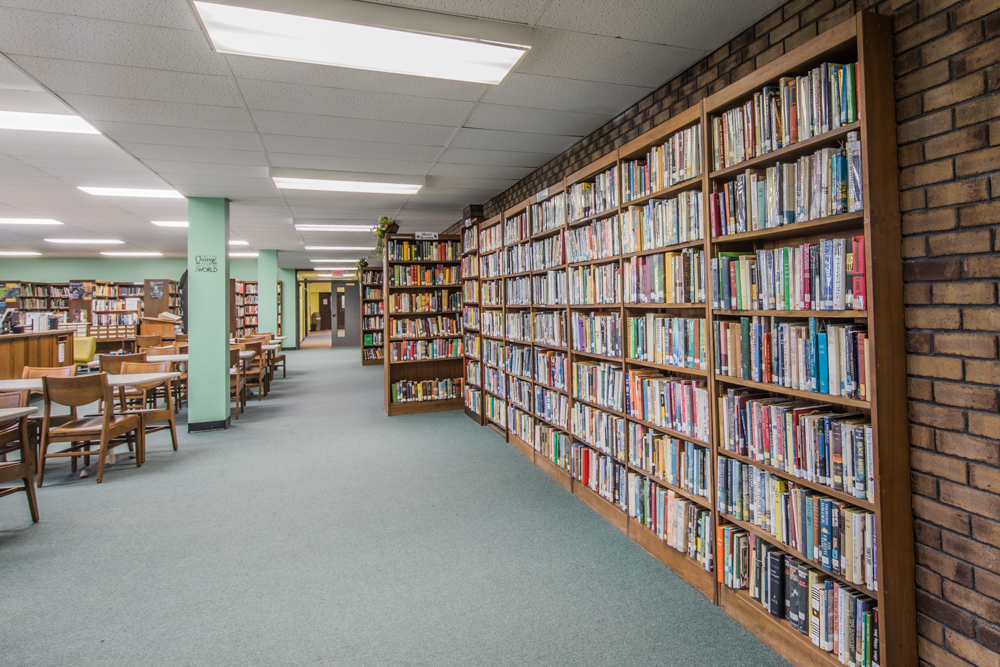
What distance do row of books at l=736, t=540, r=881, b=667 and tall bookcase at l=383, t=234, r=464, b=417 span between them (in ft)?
16.2

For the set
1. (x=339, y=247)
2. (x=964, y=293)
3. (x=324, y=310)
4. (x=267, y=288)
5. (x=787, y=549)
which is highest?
(x=339, y=247)

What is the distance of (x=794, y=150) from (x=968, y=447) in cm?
116

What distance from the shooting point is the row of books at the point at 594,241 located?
10.2 ft

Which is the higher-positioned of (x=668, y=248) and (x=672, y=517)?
(x=668, y=248)

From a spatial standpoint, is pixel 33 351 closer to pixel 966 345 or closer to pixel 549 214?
pixel 549 214

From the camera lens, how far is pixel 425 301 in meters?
6.83

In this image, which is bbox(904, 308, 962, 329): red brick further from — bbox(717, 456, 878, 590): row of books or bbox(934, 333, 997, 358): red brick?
bbox(717, 456, 878, 590): row of books

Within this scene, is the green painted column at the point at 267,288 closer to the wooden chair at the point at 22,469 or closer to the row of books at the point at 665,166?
the wooden chair at the point at 22,469

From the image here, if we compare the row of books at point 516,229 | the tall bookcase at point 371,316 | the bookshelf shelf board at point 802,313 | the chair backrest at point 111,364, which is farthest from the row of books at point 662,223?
the tall bookcase at point 371,316

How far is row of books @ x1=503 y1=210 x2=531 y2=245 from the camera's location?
450cm

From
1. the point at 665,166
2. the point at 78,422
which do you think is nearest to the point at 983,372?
the point at 665,166

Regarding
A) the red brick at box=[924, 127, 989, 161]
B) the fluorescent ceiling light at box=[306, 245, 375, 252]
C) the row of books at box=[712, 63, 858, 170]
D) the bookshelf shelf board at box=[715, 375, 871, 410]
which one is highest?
the fluorescent ceiling light at box=[306, 245, 375, 252]

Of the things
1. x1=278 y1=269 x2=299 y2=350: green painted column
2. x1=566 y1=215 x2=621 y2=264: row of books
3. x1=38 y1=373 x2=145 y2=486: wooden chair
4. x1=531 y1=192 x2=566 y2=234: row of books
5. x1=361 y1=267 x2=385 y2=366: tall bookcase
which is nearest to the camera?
x1=566 y1=215 x2=621 y2=264: row of books

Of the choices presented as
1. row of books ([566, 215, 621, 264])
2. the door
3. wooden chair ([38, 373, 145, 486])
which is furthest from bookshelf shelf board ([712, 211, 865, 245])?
the door
